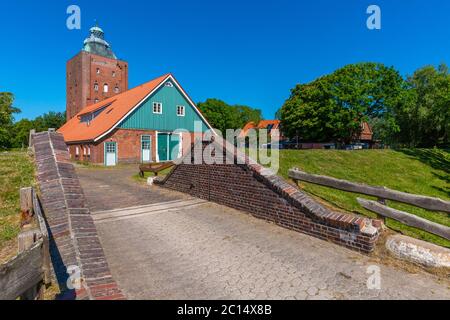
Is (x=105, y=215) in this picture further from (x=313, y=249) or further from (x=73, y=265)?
(x=313, y=249)

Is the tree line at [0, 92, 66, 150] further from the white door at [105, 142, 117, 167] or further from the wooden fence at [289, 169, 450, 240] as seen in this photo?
the wooden fence at [289, 169, 450, 240]

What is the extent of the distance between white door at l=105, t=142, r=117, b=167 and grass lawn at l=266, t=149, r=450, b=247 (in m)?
15.5

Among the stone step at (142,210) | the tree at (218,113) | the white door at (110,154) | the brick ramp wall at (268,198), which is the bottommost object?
the stone step at (142,210)

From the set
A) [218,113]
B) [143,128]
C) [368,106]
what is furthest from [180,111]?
[218,113]

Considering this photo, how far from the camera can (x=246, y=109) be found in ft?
250

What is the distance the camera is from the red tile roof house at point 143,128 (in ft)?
76.2

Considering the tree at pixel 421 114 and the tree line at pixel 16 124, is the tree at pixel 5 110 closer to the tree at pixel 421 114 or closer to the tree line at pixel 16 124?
the tree line at pixel 16 124

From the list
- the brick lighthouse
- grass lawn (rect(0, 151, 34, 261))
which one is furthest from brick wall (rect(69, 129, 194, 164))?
the brick lighthouse

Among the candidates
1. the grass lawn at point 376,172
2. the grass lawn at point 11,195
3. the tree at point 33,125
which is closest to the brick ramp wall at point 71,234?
the grass lawn at point 11,195

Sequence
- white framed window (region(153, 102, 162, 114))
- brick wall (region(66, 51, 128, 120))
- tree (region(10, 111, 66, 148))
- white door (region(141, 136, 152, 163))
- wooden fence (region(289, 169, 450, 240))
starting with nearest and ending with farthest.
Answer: wooden fence (region(289, 169, 450, 240)) < white door (region(141, 136, 152, 163)) < white framed window (region(153, 102, 162, 114)) < brick wall (region(66, 51, 128, 120)) < tree (region(10, 111, 66, 148))

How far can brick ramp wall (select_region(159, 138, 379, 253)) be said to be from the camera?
5.46m

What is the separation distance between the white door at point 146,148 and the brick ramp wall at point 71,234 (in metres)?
20.2

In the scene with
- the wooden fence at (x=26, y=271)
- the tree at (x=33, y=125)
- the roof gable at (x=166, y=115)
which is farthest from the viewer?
the tree at (x=33, y=125)

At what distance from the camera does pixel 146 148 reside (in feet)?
84.4
